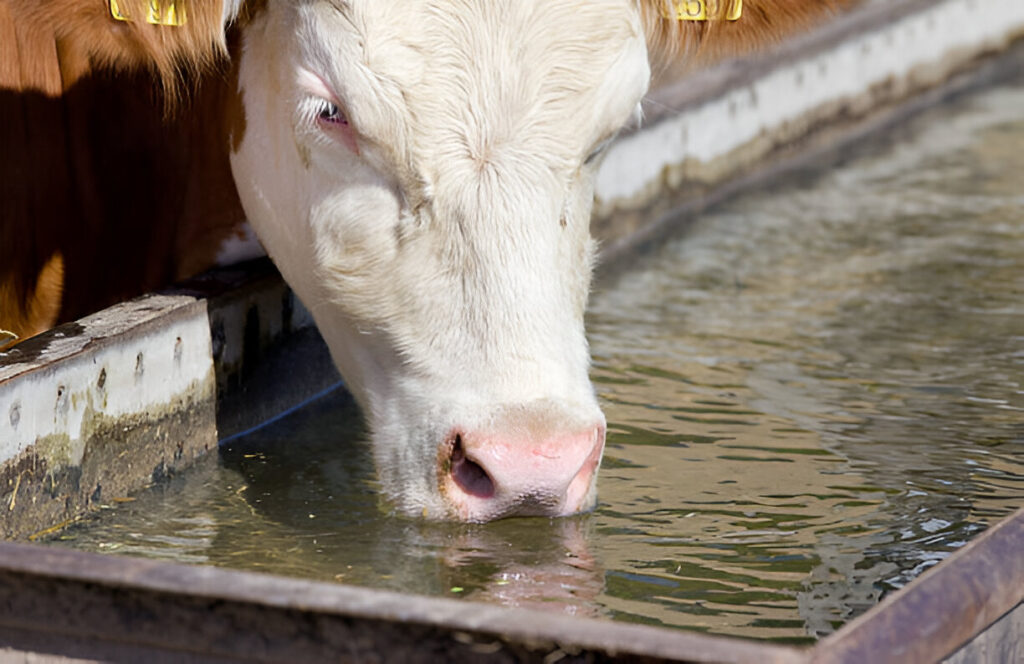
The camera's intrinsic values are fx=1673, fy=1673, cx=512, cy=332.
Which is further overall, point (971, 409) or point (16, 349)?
point (971, 409)

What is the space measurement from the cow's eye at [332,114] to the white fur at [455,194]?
0.02 metres

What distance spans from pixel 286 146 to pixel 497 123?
0.47 metres

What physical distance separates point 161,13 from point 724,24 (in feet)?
3.95

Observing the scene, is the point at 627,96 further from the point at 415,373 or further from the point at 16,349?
the point at 16,349

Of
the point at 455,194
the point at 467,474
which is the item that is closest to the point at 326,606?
the point at 467,474

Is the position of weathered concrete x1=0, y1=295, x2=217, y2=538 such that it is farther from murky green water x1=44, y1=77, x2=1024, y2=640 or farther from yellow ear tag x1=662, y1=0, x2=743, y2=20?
yellow ear tag x1=662, y1=0, x2=743, y2=20

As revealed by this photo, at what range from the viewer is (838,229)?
535cm

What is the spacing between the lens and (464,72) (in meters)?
2.69

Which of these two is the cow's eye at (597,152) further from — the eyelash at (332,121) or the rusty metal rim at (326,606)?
the rusty metal rim at (326,606)

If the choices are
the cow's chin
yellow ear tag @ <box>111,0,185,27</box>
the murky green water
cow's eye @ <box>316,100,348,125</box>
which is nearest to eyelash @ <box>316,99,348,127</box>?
cow's eye @ <box>316,100,348,125</box>

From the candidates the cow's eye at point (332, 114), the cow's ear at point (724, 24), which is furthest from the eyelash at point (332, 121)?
the cow's ear at point (724, 24)

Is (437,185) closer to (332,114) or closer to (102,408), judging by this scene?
(332,114)

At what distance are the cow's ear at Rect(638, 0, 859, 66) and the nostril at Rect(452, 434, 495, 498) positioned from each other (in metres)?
1.06

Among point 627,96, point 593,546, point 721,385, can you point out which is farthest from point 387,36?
point 721,385
